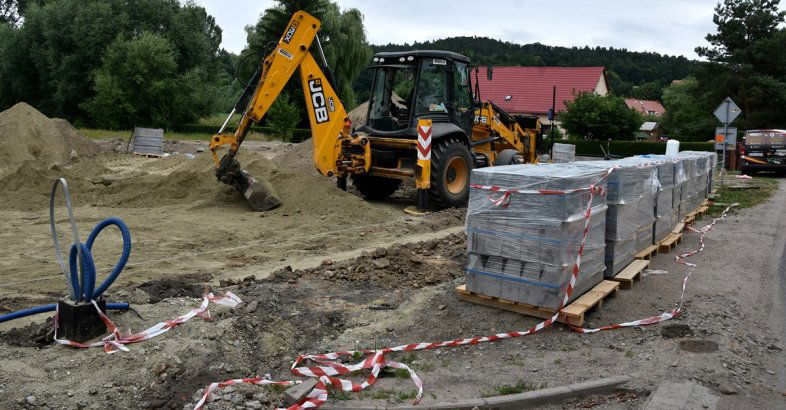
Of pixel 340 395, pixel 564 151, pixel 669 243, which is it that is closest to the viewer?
pixel 340 395

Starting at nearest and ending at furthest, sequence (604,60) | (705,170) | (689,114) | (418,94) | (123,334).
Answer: (123,334) → (418,94) → (705,170) → (689,114) → (604,60)

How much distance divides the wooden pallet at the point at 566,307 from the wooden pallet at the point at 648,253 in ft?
5.78

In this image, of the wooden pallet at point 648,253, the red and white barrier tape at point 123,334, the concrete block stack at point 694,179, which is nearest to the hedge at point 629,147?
the concrete block stack at point 694,179

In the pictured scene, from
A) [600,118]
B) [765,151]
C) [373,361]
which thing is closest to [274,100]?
[373,361]

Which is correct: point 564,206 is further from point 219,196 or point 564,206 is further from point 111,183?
point 111,183

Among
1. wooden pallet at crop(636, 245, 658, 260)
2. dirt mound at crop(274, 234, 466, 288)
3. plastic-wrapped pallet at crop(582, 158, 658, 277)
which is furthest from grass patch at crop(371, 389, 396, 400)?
wooden pallet at crop(636, 245, 658, 260)

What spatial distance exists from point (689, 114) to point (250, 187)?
4981 centimetres

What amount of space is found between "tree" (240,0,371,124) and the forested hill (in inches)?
1562

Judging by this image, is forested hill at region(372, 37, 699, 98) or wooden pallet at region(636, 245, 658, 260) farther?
forested hill at region(372, 37, 699, 98)

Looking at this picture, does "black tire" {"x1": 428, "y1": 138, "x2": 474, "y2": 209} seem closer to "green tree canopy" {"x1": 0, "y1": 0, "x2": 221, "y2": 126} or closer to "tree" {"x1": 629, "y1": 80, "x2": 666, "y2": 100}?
"green tree canopy" {"x1": 0, "y1": 0, "x2": 221, "y2": 126}

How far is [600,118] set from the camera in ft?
126

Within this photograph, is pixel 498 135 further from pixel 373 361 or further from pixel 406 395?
pixel 406 395

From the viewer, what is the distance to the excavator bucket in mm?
12469

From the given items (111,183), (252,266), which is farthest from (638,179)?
(111,183)
